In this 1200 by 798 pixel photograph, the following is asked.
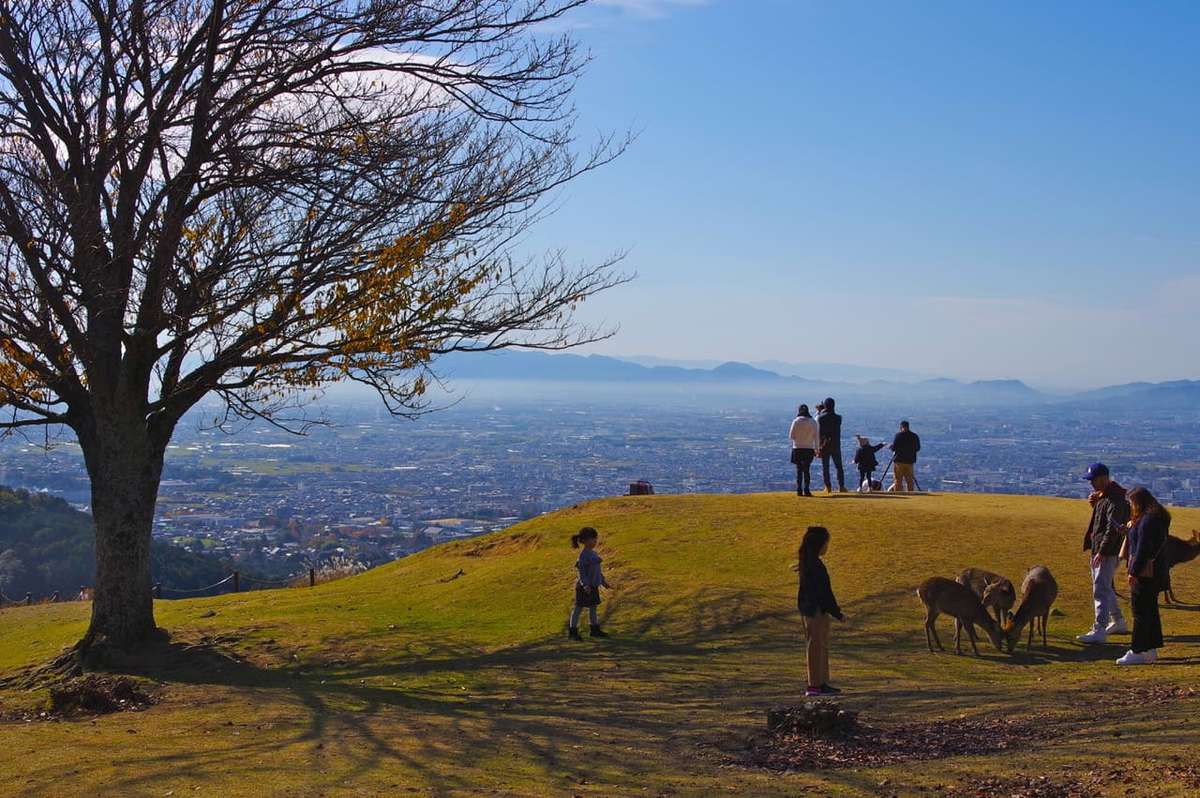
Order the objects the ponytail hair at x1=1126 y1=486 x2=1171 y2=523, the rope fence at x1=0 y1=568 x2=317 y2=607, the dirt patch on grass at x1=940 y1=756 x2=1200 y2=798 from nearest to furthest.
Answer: the dirt patch on grass at x1=940 y1=756 x2=1200 y2=798 → the ponytail hair at x1=1126 y1=486 x2=1171 y2=523 → the rope fence at x1=0 y1=568 x2=317 y2=607

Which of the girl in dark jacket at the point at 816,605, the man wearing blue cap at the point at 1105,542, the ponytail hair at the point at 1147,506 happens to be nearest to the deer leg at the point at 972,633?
the man wearing blue cap at the point at 1105,542

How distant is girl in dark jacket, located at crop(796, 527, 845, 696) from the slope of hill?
91.1ft

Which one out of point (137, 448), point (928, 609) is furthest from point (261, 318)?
point (928, 609)

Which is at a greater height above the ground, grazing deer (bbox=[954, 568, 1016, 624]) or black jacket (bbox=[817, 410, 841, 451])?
black jacket (bbox=[817, 410, 841, 451])

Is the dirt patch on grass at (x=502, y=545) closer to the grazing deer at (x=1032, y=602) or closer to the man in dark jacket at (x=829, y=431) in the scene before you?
the man in dark jacket at (x=829, y=431)

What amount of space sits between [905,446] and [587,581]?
13452mm

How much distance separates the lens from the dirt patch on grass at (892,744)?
965 cm

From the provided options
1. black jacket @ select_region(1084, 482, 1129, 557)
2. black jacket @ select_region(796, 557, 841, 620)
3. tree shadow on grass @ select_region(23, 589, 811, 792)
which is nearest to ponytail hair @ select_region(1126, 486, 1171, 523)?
black jacket @ select_region(1084, 482, 1129, 557)

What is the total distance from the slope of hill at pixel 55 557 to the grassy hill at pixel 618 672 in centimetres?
1182

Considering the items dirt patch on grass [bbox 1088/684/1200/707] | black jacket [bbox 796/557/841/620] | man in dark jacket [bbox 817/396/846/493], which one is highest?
man in dark jacket [bbox 817/396/846/493]

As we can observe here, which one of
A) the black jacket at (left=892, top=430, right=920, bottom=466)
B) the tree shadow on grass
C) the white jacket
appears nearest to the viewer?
the tree shadow on grass

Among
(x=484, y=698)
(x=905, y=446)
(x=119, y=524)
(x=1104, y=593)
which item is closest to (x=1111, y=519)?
(x=1104, y=593)

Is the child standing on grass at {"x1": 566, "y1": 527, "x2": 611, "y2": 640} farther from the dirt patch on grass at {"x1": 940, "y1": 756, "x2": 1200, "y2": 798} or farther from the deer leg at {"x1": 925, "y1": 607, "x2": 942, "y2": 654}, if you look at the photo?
the dirt patch on grass at {"x1": 940, "y1": 756, "x2": 1200, "y2": 798}

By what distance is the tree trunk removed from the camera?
16953mm
